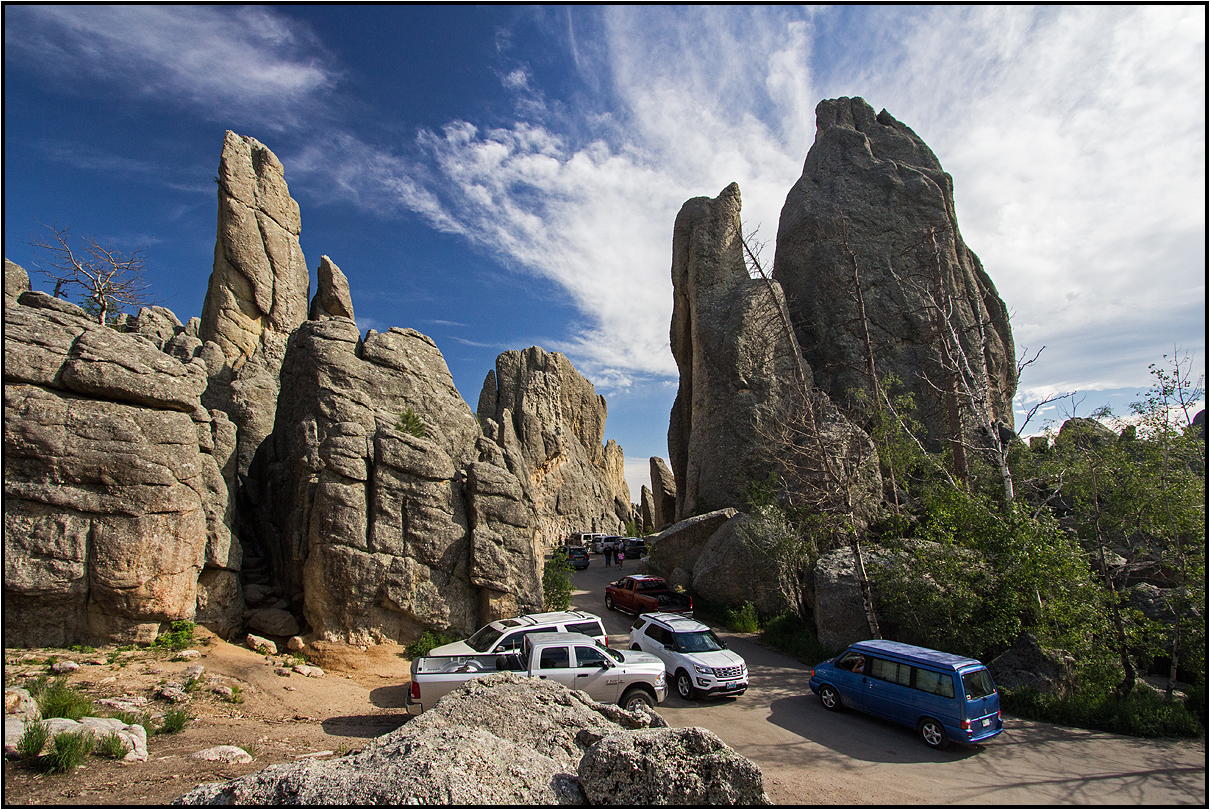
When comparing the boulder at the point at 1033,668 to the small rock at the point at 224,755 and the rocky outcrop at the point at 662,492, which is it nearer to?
the small rock at the point at 224,755

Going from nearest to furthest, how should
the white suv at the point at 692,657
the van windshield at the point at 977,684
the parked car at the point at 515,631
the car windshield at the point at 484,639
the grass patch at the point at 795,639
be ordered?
1. the van windshield at the point at 977,684
2. the parked car at the point at 515,631
3. the car windshield at the point at 484,639
4. the white suv at the point at 692,657
5. the grass patch at the point at 795,639

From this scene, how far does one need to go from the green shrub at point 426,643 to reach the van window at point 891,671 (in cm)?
1074

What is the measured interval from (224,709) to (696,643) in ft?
33.6

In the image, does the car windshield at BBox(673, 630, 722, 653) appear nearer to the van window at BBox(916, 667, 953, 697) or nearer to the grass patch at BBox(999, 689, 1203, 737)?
the van window at BBox(916, 667, 953, 697)

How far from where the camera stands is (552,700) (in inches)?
319

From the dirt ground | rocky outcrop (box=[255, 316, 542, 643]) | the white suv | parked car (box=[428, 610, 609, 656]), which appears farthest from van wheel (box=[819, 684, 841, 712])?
the dirt ground

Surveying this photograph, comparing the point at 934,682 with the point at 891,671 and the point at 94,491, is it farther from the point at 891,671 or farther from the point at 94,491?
the point at 94,491

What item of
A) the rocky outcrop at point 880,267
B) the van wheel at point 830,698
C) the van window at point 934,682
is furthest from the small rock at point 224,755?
the rocky outcrop at point 880,267

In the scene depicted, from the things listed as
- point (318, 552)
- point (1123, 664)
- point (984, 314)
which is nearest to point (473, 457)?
point (318, 552)

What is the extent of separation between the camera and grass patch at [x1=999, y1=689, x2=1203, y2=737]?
1124 cm

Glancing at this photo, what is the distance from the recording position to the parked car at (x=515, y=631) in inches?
472

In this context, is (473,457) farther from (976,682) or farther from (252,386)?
(976,682)

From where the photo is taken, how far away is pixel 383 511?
52.0 ft

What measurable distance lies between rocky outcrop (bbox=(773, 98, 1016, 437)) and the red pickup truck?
14.8 metres
